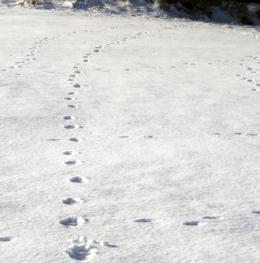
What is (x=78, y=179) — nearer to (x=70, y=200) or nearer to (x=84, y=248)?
(x=70, y=200)

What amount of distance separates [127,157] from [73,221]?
1.37 metres

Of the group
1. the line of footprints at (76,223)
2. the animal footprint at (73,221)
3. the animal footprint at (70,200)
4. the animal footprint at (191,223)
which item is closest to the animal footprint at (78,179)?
the line of footprints at (76,223)

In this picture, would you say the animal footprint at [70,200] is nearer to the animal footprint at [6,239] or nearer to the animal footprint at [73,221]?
the animal footprint at [73,221]

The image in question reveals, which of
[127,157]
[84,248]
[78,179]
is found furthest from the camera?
[127,157]

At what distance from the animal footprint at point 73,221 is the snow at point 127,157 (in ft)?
0.04

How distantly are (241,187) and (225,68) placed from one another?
18.3 ft

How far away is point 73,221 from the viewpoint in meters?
3.76

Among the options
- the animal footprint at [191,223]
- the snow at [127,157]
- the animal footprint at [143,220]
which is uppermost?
the animal footprint at [191,223]

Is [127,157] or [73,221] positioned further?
[127,157]

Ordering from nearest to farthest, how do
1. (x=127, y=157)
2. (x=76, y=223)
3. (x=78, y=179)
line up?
1. (x=76, y=223)
2. (x=78, y=179)
3. (x=127, y=157)

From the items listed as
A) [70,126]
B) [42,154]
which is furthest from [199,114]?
[42,154]

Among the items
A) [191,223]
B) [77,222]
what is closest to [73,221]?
[77,222]

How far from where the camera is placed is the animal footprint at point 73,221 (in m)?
3.72

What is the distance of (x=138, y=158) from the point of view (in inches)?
199
